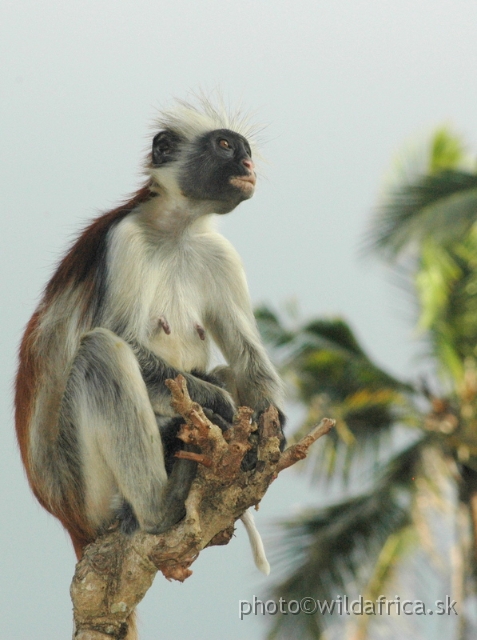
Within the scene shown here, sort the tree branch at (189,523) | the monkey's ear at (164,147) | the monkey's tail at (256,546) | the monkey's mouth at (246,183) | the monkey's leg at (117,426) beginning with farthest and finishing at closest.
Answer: the monkey's ear at (164,147), the monkey's mouth at (246,183), the monkey's tail at (256,546), the monkey's leg at (117,426), the tree branch at (189,523)

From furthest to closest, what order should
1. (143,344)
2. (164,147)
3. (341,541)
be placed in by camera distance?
(341,541) < (164,147) < (143,344)

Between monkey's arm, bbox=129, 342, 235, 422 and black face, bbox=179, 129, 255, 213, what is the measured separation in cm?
126

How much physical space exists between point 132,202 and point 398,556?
1133 centimetres

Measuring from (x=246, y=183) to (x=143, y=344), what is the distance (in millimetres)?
1311

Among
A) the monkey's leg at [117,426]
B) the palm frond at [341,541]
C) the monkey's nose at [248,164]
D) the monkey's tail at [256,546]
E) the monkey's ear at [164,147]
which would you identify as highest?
the monkey's nose at [248,164]

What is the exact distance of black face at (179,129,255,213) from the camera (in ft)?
20.0

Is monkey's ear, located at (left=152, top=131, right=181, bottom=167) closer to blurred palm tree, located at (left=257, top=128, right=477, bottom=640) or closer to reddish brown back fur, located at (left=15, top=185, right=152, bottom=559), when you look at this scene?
reddish brown back fur, located at (left=15, top=185, right=152, bottom=559)

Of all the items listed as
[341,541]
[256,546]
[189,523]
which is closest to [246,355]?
[256,546]

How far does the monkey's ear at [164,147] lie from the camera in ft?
21.2

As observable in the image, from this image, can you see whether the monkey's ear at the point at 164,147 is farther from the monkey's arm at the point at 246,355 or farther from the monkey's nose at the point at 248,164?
the monkey's arm at the point at 246,355

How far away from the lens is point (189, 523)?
16.6 feet

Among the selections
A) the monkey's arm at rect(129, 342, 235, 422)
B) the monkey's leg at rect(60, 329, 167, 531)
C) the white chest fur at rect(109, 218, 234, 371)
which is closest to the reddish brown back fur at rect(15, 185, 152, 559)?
the white chest fur at rect(109, 218, 234, 371)

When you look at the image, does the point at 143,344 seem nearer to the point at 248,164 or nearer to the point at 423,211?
the point at 248,164

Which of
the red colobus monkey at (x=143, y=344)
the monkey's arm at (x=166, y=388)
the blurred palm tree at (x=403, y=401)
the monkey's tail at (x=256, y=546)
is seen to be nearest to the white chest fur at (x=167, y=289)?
the red colobus monkey at (x=143, y=344)
